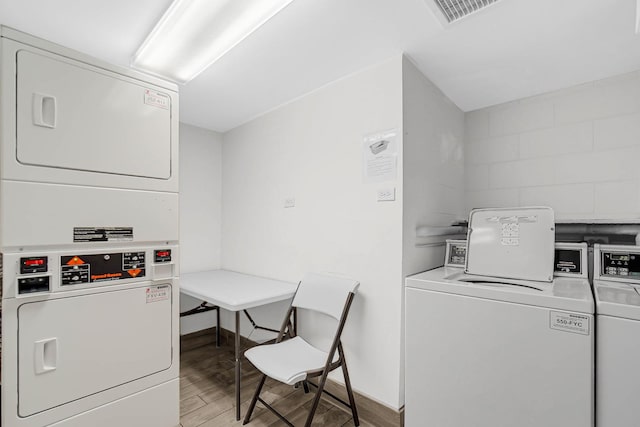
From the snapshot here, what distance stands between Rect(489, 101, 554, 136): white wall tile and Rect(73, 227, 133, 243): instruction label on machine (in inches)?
107

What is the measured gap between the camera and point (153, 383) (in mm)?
1566

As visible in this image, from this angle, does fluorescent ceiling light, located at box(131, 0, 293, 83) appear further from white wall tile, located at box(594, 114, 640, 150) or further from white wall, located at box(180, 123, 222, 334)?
white wall tile, located at box(594, 114, 640, 150)

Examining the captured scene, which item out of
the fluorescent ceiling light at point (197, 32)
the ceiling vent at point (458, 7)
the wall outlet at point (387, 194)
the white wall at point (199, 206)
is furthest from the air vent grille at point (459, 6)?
the white wall at point (199, 206)

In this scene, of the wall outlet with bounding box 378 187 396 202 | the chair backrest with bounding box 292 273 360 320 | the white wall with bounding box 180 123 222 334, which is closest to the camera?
the wall outlet with bounding box 378 187 396 202

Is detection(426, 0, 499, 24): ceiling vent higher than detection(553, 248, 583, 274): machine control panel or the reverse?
higher

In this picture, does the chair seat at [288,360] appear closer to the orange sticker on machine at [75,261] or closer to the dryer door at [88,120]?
the orange sticker on machine at [75,261]

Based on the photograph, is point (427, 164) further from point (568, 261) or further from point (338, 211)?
point (568, 261)

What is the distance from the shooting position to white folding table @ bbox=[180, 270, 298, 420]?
75.2 inches

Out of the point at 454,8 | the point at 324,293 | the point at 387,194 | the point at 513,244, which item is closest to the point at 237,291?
the point at 324,293

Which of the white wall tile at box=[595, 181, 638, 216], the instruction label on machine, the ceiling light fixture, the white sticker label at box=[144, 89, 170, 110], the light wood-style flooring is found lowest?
the light wood-style flooring

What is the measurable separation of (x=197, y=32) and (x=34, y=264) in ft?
4.36

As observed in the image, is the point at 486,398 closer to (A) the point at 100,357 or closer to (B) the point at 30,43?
(A) the point at 100,357

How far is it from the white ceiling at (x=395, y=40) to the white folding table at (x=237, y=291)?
1553mm

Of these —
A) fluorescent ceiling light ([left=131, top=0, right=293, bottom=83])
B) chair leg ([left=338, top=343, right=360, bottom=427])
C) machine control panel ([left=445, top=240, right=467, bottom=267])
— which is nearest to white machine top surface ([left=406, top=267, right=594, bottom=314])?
machine control panel ([left=445, top=240, right=467, bottom=267])
